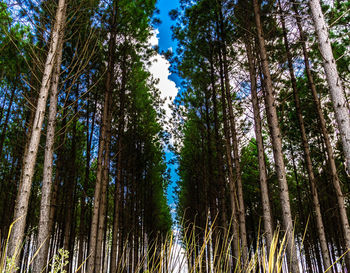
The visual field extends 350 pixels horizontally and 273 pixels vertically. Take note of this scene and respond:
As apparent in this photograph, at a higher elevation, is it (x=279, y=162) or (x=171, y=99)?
(x=171, y=99)

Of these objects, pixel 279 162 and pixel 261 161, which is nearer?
Result: pixel 279 162

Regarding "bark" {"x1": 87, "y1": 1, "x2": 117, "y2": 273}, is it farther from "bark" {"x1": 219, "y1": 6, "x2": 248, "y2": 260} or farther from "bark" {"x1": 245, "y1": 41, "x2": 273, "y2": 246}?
"bark" {"x1": 245, "y1": 41, "x2": 273, "y2": 246}

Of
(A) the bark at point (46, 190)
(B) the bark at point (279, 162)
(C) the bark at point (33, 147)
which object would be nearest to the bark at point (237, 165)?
(B) the bark at point (279, 162)

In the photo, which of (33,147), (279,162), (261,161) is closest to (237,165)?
(261,161)

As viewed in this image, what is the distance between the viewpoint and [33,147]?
4008 millimetres

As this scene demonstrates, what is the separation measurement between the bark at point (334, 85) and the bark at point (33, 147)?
4.98m

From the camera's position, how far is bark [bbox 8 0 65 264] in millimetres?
3566

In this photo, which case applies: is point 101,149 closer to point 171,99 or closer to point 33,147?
point 33,147

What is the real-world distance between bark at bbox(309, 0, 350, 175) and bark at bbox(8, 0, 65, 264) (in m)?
4.98

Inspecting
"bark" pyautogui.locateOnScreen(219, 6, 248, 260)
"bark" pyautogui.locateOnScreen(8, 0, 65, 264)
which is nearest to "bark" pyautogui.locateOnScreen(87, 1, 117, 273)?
"bark" pyautogui.locateOnScreen(8, 0, 65, 264)

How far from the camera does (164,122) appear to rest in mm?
12141

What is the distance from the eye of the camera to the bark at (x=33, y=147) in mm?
3566

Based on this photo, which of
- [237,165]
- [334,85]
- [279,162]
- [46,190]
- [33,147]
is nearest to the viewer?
[33,147]

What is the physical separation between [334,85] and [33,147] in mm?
5343
